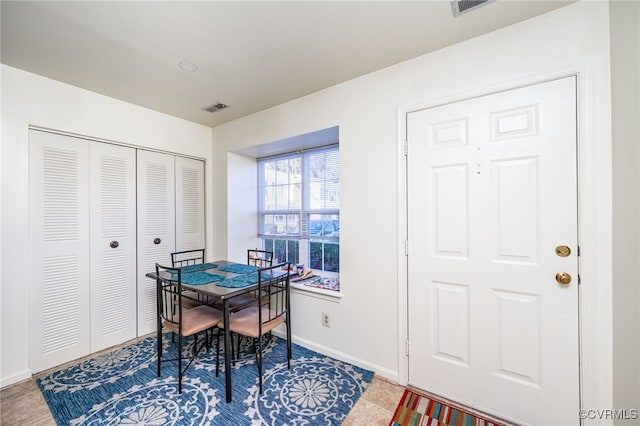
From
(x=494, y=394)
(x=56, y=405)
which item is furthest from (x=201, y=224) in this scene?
(x=494, y=394)

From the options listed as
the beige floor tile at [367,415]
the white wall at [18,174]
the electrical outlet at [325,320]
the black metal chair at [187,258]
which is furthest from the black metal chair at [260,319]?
the white wall at [18,174]

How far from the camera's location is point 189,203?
3.31 meters

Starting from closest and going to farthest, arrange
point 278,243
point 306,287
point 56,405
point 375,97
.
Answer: point 56,405 < point 375,97 < point 306,287 < point 278,243

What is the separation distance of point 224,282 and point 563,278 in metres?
2.30

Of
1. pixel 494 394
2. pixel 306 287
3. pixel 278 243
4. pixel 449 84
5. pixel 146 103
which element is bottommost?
pixel 494 394

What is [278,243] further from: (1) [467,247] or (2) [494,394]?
(2) [494,394]

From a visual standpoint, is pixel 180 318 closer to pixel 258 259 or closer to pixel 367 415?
pixel 258 259

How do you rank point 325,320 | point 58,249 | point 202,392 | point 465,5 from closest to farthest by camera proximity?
point 465,5
point 202,392
point 58,249
point 325,320

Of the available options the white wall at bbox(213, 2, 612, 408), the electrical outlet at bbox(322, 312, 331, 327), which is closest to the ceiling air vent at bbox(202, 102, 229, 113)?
the white wall at bbox(213, 2, 612, 408)

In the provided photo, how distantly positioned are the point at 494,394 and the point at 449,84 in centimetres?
209

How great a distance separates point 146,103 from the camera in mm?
2748

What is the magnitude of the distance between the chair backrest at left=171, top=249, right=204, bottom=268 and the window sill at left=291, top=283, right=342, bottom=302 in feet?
4.47

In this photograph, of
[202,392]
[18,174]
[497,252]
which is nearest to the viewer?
[497,252]

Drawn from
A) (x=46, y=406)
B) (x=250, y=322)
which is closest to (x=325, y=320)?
(x=250, y=322)
